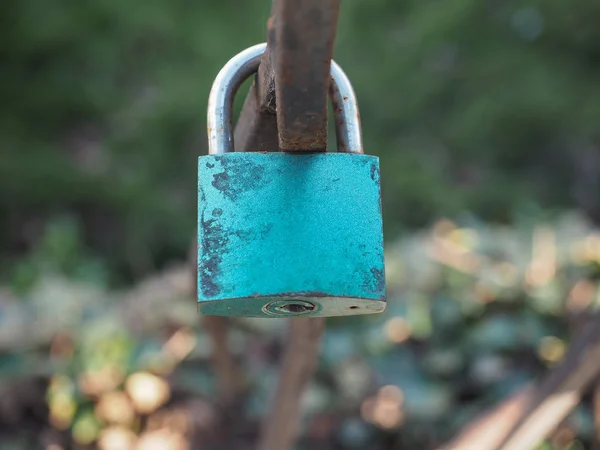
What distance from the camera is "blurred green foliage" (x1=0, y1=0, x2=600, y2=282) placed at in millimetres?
3742

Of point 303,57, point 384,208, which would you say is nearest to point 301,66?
point 303,57

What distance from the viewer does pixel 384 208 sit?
407 cm

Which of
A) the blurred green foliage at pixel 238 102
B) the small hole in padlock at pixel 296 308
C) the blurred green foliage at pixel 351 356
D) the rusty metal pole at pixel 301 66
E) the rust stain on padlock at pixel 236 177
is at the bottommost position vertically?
the blurred green foliage at pixel 351 356

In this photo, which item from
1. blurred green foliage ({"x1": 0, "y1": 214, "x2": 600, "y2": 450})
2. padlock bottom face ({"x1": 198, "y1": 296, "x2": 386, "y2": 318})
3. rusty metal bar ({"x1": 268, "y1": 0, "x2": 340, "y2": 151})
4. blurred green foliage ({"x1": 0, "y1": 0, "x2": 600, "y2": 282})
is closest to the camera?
rusty metal bar ({"x1": 268, "y1": 0, "x2": 340, "y2": 151})

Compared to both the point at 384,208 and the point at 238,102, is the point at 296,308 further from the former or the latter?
the point at 384,208

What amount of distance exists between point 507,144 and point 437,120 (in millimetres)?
476

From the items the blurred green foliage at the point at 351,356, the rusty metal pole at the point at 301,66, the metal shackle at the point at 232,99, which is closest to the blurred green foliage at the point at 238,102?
the blurred green foliage at the point at 351,356

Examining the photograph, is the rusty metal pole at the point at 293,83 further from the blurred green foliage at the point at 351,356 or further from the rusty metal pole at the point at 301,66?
the blurred green foliage at the point at 351,356

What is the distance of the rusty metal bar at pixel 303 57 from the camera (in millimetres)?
423

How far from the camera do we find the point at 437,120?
440cm

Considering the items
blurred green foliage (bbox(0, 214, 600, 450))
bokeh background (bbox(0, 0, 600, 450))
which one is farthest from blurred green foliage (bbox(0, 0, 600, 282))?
blurred green foliage (bbox(0, 214, 600, 450))

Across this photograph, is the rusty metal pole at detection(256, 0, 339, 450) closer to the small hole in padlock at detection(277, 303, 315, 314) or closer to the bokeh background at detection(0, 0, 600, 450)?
the small hole in padlock at detection(277, 303, 315, 314)

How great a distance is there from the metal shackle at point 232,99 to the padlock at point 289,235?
50 millimetres

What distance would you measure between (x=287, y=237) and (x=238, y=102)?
2772 mm
